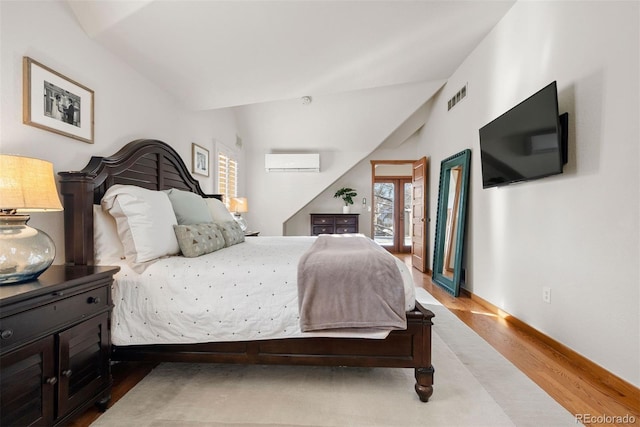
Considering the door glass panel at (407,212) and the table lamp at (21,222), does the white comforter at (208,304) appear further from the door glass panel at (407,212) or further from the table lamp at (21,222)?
the door glass panel at (407,212)

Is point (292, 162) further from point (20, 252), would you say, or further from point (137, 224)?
point (20, 252)

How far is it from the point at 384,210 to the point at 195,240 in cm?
624

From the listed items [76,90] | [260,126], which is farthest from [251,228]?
[76,90]

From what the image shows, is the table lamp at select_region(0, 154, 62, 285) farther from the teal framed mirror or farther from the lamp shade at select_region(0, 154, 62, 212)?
the teal framed mirror

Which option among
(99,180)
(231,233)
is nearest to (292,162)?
(231,233)

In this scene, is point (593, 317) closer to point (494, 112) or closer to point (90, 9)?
point (494, 112)

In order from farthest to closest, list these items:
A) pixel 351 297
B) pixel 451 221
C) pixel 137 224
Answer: pixel 451 221, pixel 137 224, pixel 351 297

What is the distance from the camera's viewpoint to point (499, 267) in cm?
314

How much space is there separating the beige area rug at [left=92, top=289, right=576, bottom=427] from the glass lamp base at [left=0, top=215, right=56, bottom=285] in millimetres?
813

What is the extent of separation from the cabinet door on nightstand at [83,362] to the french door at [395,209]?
262 inches

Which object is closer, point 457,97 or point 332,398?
point 332,398

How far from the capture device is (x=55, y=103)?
197 cm

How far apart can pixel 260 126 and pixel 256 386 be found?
4.83m

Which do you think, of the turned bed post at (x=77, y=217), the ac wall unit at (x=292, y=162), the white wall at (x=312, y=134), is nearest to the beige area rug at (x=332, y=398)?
the turned bed post at (x=77, y=217)
